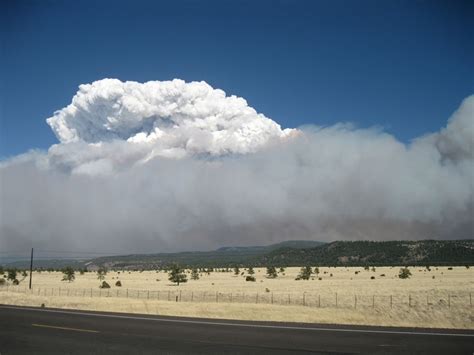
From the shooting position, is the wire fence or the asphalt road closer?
the asphalt road

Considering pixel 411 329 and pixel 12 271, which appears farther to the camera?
pixel 12 271

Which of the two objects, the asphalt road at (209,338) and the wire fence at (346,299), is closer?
the asphalt road at (209,338)

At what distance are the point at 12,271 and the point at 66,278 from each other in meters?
15.7

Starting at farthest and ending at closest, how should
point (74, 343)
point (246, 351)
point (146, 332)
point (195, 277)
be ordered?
point (195, 277) → point (146, 332) → point (74, 343) → point (246, 351)

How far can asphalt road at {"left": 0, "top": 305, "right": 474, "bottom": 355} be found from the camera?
22.5 metres

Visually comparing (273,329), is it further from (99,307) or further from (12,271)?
(12,271)

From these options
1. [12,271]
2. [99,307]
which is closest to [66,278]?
[12,271]

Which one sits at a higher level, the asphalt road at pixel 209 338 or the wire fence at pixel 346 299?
the asphalt road at pixel 209 338

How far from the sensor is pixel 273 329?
30.0 meters

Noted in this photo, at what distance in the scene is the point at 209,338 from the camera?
2602 centimetres

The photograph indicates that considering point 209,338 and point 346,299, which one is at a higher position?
point 209,338

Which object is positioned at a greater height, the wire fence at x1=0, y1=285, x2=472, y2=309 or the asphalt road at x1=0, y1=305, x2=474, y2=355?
the asphalt road at x1=0, y1=305, x2=474, y2=355

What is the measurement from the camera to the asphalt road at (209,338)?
2245 cm

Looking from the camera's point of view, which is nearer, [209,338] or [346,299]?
[209,338]
